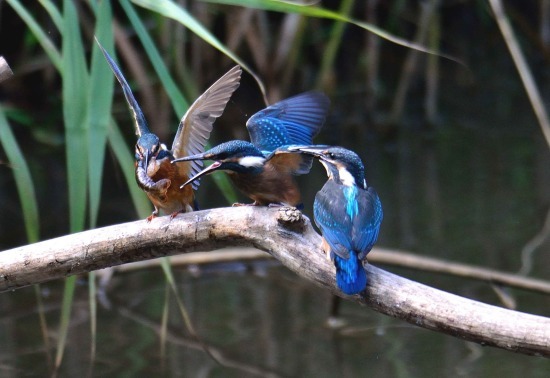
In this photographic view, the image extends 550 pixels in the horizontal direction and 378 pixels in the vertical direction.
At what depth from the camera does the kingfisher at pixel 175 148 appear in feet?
6.77

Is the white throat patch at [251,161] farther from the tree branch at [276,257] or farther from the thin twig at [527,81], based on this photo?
the thin twig at [527,81]

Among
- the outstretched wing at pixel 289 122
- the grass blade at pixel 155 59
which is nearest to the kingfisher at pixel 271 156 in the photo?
the outstretched wing at pixel 289 122

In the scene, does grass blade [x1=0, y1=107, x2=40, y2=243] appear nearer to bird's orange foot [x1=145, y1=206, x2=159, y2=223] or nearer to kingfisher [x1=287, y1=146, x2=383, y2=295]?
bird's orange foot [x1=145, y1=206, x2=159, y2=223]

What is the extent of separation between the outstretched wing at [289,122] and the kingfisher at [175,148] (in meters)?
0.17

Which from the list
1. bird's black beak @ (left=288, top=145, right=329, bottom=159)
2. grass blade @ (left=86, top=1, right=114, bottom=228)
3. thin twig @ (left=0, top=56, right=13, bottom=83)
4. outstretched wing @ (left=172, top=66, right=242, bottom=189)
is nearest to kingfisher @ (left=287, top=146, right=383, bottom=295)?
bird's black beak @ (left=288, top=145, right=329, bottom=159)

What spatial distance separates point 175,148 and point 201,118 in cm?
10

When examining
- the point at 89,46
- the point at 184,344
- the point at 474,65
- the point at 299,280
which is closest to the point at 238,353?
the point at 184,344

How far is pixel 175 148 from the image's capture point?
7.31 ft

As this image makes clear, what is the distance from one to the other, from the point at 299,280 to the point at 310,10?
2.07m

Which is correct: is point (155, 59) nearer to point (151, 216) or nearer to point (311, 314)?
point (151, 216)

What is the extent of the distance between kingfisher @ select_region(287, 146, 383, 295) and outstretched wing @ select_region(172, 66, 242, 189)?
295 mm

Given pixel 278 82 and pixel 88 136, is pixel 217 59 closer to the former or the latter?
pixel 278 82

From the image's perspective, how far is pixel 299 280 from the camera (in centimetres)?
394

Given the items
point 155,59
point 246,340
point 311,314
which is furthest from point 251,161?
point 311,314
